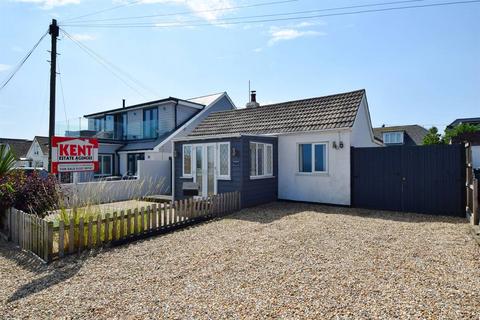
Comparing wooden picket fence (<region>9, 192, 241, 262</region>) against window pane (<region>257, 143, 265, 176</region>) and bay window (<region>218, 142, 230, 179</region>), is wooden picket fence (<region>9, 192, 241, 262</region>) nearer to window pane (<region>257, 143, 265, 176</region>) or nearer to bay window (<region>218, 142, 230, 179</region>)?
bay window (<region>218, 142, 230, 179</region>)

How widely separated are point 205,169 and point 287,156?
3644mm

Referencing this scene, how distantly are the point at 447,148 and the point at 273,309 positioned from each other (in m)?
9.12

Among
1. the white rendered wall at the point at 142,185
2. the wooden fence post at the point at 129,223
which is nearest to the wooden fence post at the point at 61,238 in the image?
the wooden fence post at the point at 129,223

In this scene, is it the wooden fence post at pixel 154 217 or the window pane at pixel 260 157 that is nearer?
the wooden fence post at pixel 154 217

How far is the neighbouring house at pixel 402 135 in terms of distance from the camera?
4069 cm

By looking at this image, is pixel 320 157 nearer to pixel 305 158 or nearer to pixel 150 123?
pixel 305 158

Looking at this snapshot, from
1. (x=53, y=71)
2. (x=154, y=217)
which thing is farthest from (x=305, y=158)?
(x=53, y=71)

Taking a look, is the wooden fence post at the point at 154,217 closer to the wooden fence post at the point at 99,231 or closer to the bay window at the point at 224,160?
the wooden fence post at the point at 99,231

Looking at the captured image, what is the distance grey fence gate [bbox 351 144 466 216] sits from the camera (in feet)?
32.2

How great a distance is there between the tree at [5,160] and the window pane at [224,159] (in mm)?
6880

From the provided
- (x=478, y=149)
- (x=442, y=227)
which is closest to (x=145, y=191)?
(x=442, y=227)

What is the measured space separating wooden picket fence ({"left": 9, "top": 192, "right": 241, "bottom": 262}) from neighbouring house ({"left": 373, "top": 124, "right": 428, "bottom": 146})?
3906cm

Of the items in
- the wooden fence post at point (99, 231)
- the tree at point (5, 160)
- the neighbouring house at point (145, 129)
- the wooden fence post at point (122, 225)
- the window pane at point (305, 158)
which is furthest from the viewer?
the neighbouring house at point (145, 129)

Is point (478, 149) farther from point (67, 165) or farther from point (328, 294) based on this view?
point (67, 165)
